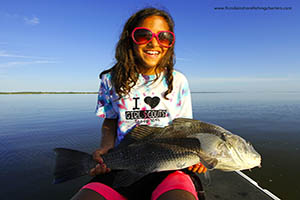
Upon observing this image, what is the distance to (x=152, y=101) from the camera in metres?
3.04

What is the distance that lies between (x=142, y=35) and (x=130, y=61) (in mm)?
535

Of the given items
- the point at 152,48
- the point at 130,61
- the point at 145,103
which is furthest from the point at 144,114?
the point at 152,48

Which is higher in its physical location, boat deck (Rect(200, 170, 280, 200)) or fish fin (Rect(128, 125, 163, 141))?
fish fin (Rect(128, 125, 163, 141))

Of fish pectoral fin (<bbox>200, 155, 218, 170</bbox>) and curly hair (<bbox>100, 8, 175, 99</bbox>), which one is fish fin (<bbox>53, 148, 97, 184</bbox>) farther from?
fish pectoral fin (<bbox>200, 155, 218, 170</bbox>)

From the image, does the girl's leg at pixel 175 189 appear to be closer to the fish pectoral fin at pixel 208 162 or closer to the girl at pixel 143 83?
the fish pectoral fin at pixel 208 162

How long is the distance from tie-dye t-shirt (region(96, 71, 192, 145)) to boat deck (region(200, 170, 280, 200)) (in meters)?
1.71

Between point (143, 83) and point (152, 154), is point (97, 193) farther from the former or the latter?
point (143, 83)

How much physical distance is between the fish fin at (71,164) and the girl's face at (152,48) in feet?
5.83

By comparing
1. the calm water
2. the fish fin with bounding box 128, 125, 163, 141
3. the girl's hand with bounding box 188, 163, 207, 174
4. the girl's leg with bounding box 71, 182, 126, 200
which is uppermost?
the fish fin with bounding box 128, 125, 163, 141

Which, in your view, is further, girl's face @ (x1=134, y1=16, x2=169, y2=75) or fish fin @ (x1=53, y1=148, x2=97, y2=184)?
girl's face @ (x1=134, y1=16, x2=169, y2=75)

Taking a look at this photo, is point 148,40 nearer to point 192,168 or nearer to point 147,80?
point 147,80

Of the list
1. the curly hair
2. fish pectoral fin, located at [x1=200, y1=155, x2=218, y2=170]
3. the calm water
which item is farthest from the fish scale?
the calm water

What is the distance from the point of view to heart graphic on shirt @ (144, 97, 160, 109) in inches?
119

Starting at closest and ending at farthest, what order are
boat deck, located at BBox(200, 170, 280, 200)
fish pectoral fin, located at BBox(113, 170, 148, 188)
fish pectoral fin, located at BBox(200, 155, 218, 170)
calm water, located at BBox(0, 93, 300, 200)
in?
fish pectoral fin, located at BBox(200, 155, 218, 170)
fish pectoral fin, located at BBox(113, 170, 148, 188)
boat deck, located at BBox(200, 170, 280, 200)
calm water, located at BBox(0, 93, 300, 200)
